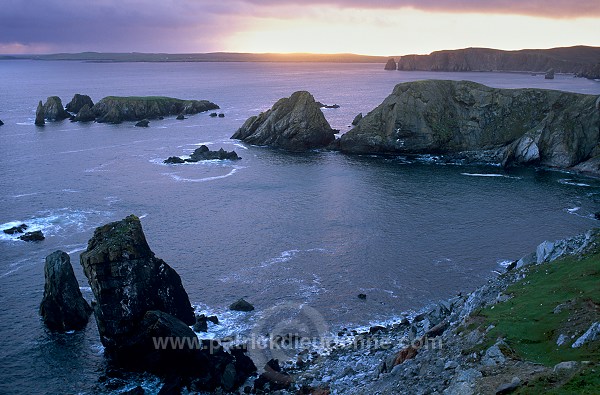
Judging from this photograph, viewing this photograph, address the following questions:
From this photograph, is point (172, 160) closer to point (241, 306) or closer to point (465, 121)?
point (465, 121)

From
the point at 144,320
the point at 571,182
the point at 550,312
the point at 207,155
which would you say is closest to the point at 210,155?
the point at 207,155

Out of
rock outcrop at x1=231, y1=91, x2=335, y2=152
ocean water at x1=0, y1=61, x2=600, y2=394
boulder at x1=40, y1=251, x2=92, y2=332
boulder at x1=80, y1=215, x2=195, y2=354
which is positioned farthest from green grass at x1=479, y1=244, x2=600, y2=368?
rock outcrop at x1=231, y1=91, x2=335, y2=152

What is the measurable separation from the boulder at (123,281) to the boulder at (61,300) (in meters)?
4.61

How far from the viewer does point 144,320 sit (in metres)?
47.2

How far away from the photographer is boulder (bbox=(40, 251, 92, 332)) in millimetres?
51219

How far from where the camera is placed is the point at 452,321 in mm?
43906

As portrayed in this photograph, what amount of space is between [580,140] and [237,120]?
10638 centimetres

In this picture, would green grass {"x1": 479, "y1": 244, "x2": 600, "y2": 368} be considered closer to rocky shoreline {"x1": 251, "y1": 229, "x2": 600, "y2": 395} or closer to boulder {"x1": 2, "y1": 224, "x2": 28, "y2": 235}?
rocky shoreline {"x1": 251, "y1": 229, "x2": 600, "y2": 395}

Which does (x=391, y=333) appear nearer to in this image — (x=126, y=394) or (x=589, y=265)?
(x=589, y=265)

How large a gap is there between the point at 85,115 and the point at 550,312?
174 meters

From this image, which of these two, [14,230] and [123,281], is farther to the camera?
[14,230]

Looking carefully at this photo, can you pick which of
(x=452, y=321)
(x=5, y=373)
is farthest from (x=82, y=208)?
(x=452, y=321)

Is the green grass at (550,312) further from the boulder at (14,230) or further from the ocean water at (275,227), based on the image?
the boulder at (14,230)

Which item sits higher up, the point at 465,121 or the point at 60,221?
the point at 465,121
